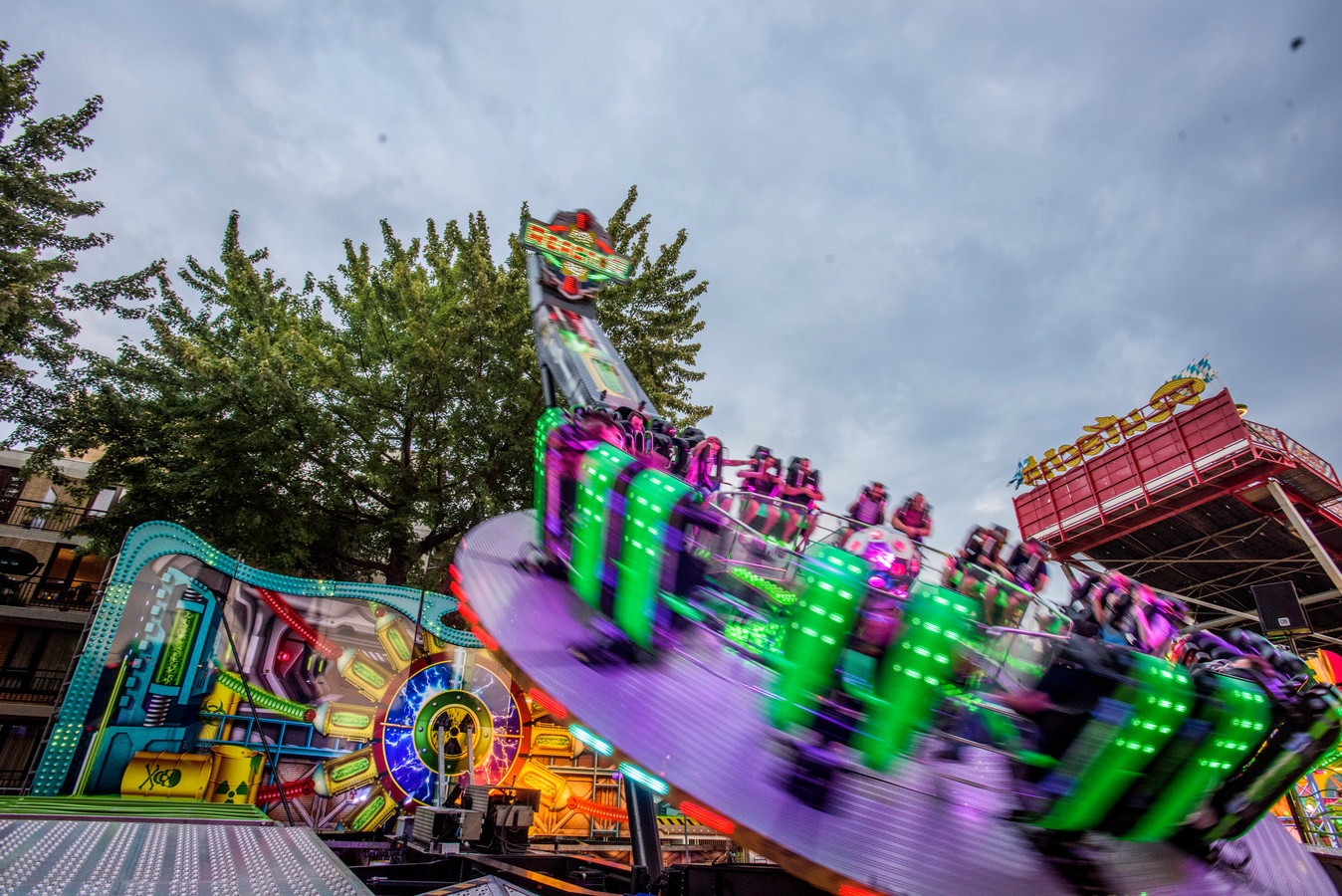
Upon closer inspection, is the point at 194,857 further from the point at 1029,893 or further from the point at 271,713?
the point at 271,713

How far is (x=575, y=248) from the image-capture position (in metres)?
12.0

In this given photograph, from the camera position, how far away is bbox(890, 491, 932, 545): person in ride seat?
784 centimetres

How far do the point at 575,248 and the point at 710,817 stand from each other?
10523mm

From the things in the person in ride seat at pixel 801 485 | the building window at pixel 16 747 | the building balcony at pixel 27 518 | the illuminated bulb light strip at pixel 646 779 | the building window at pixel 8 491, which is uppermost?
the building window at pixel 8 491

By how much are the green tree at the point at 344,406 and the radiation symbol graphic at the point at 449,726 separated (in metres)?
3.78

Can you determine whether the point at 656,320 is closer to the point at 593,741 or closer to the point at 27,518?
the point at 593,741

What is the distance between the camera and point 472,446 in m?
14.6

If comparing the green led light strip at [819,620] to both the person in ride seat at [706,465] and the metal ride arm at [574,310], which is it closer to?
the person in ride seat at [706,465]

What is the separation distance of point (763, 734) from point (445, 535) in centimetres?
1171

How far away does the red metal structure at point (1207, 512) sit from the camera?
16.4 meters

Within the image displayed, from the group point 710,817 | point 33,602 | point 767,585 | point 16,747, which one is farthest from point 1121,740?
point 33,602

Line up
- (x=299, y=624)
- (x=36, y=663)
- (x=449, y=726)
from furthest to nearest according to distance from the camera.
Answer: (x=36, y=663) → (x=449, y=726) → (x=299, y=624)

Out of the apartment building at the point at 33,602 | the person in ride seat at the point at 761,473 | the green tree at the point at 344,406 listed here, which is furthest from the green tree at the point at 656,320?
the apartment building at the point at 33,602

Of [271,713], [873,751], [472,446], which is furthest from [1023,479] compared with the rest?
[271,713]
